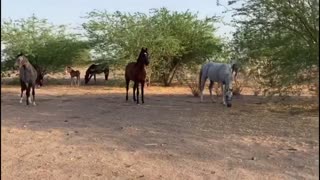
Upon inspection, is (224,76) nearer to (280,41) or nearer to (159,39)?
(280,41)

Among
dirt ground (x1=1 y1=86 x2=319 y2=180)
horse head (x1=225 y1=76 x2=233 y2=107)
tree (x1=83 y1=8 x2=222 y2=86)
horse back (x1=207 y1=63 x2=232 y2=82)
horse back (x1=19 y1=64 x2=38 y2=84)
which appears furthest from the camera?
tree (x1=83 y1=8 x2=222 y2=86)

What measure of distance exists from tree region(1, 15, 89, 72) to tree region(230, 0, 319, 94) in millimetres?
16706

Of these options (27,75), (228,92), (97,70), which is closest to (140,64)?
(228,92)

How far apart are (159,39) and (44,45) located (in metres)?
7.61

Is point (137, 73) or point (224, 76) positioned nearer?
point (224, 76)

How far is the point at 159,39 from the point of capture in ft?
77.7

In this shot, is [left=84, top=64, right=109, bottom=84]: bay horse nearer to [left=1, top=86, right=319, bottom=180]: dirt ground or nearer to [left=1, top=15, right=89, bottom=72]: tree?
[left=1, top=15, right=89, bottom=72]: tree

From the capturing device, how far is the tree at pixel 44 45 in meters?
26.1

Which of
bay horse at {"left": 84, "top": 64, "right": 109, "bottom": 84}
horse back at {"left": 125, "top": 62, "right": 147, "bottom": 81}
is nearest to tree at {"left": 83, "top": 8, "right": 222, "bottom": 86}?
bay horse at {"left": 84, "top": 64, "right": 109, "bottom": 84}

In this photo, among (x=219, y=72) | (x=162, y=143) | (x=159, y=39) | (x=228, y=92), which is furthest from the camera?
(x=159, y=39)

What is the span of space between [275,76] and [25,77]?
751cm

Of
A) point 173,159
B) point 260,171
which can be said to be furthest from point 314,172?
point 173,159

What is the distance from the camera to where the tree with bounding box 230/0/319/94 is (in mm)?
10414

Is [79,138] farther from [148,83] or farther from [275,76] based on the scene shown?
[148,83]
